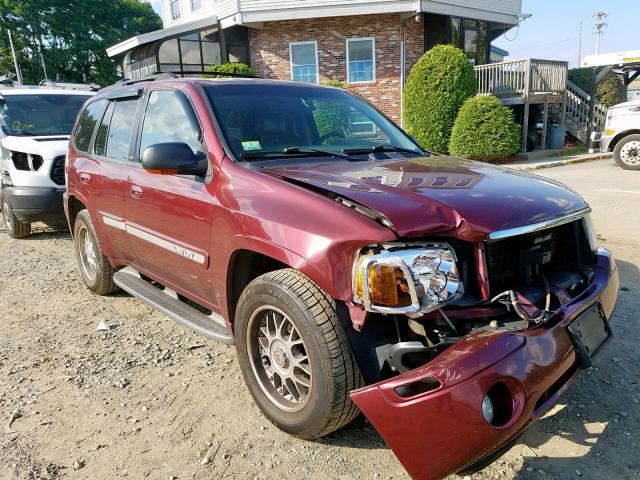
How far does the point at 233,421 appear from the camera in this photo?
281 cm

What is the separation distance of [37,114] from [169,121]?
6.04m

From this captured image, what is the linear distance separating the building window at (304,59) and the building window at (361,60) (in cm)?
125

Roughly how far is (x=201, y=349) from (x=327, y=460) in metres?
1.57

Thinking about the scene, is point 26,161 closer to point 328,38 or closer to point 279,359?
point 279,359

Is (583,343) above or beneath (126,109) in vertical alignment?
beneath

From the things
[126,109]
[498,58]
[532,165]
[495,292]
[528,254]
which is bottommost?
[532,165]

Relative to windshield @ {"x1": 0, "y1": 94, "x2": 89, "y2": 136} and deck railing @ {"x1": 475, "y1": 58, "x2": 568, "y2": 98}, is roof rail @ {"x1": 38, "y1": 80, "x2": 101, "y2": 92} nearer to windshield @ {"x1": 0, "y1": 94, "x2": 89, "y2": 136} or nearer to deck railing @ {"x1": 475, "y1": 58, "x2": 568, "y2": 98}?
windshield @ {"x1": 0, "y1": 94, "x2": 89, "y2": 136}

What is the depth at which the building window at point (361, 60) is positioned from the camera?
1797cm

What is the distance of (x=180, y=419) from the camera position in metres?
2.84

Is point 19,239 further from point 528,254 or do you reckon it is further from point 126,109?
point 528,254

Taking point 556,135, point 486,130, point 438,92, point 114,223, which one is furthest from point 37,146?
point 556,135

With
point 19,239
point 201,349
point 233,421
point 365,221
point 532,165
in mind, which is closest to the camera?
point 365,221

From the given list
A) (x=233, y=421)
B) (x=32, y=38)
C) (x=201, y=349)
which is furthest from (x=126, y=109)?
(x=32, y=38)

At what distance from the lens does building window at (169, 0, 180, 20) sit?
22.8 metres
